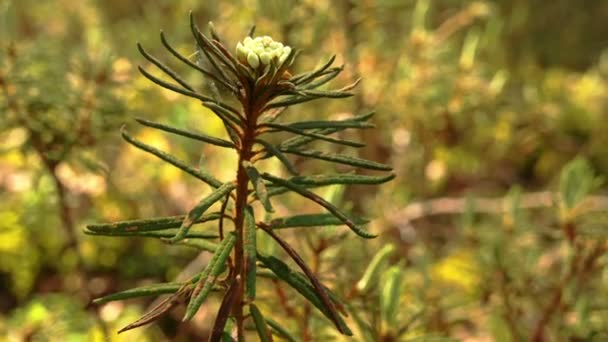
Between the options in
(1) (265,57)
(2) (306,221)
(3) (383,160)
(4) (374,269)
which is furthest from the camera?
(3) (383,160)

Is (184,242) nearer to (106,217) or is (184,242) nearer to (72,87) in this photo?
(72,87)

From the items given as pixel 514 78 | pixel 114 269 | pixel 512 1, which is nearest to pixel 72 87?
pixel 114 269

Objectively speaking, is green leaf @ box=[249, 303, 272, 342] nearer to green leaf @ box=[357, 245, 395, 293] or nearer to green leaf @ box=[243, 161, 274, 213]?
green leaf @ box=[243, 161, 274, 213]

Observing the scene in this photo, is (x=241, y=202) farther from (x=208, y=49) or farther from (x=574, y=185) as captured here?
(x=574, y=185)

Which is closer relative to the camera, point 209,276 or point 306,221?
point 209,276

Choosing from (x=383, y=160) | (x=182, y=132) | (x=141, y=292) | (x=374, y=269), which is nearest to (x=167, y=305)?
(x=141, y=292)

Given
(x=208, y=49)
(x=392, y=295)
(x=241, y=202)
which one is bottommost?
(x=392, y=295)

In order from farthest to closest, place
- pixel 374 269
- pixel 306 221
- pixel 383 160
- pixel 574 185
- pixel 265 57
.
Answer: pixel 383 160, pixel 574 185, pixel 374 269, pixel 306 221, pixel 265 57

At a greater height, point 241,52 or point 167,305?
point 241,52
